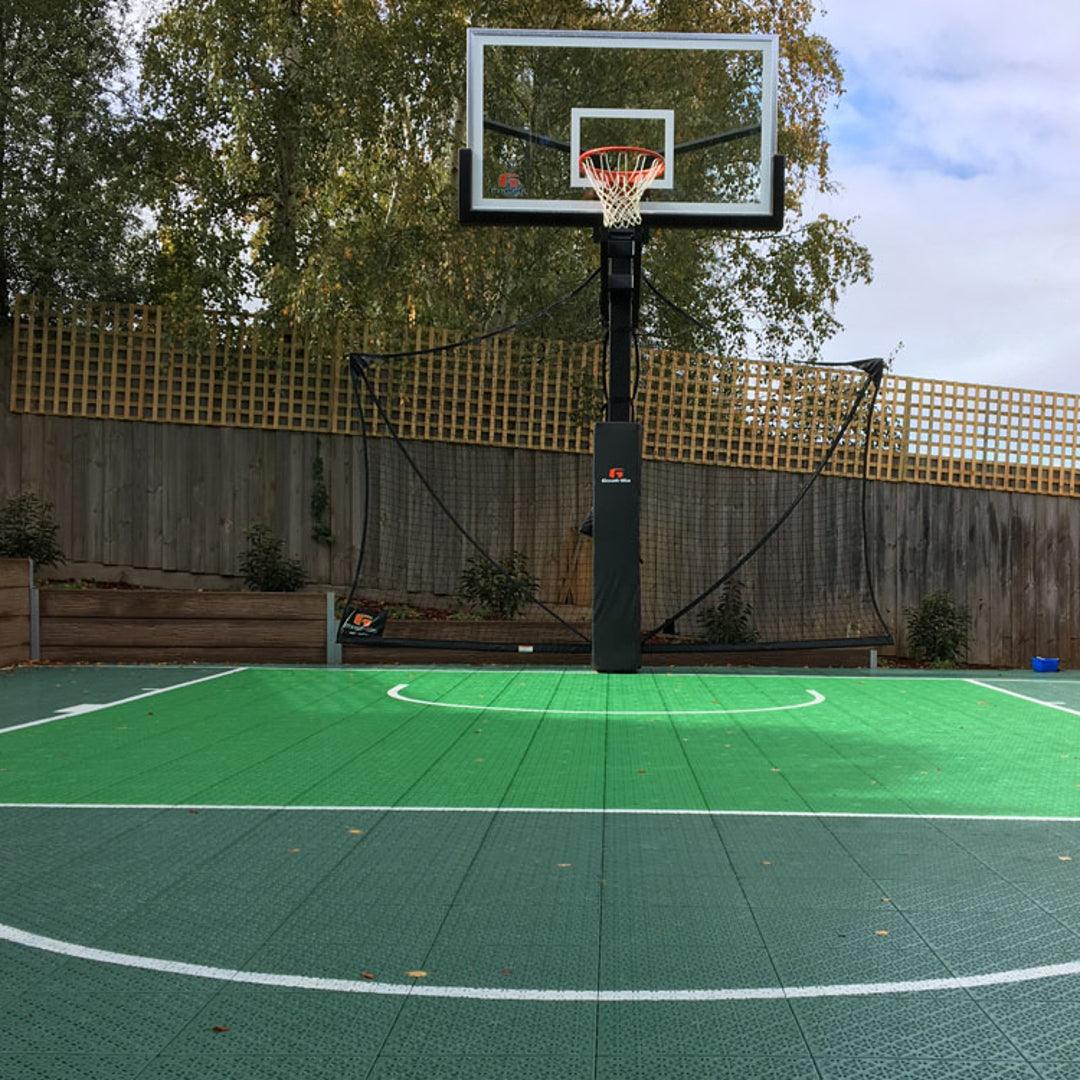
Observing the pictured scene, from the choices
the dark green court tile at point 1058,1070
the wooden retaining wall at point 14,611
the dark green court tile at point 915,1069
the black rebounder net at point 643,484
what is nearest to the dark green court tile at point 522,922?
the dark green court tile at point 915,1069

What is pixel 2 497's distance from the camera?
11039 millimetres

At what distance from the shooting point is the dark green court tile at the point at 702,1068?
2.04 m

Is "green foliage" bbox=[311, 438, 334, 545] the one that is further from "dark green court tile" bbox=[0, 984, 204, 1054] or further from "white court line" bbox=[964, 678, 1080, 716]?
"dark green court tile" bbox=[0, 984, 204, 1054]

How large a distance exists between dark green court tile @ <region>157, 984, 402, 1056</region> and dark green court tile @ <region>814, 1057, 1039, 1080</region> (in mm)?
813

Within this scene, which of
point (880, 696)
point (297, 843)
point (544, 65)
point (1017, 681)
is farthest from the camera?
point (544, 65)

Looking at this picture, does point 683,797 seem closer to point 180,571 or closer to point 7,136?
point 180,571

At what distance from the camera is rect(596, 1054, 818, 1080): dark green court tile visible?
2043mm

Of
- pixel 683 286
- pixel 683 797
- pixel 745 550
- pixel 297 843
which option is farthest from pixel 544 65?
pixel 297 843

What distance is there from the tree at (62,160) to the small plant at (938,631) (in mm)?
8084

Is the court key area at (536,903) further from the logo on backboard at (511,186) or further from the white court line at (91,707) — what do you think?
the logo on backboard at (511,186)

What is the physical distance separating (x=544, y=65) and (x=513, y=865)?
8.22m

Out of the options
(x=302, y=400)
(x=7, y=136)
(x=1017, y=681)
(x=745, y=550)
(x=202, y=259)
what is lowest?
(x=1017, y=681)

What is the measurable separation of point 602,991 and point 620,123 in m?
8.44

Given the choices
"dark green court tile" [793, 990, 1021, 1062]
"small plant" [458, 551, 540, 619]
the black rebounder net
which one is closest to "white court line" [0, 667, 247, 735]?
"small plant" [458, 551, 540, 619]
